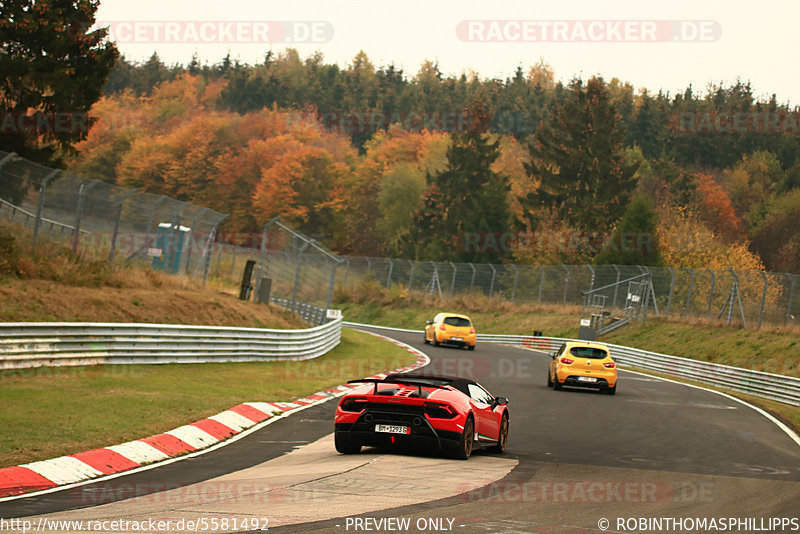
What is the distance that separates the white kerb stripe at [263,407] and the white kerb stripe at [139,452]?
14.8ft

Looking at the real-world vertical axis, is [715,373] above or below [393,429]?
below

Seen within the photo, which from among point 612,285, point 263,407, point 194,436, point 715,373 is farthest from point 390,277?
point 194,436

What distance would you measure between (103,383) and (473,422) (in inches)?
300

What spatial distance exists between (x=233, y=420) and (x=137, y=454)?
347cm

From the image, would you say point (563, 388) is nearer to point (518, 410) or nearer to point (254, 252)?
point (518, 410)

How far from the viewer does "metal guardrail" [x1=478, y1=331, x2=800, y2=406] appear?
25.1 metres

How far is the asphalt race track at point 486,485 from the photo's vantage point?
7.19 m

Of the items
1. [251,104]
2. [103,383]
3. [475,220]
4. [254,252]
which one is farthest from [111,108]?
[103,383]

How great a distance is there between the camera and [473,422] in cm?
1094

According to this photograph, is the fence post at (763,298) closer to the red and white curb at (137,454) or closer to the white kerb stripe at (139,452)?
the red and white curb at (137,454)

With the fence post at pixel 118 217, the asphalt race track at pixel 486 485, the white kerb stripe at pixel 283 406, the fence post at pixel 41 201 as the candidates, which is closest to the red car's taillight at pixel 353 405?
the asphalt race track at pixel 486 485

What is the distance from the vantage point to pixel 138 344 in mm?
19234

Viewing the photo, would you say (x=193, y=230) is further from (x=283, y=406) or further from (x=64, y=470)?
(x=64, y=470)

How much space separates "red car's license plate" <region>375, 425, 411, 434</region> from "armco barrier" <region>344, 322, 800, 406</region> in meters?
17.2
